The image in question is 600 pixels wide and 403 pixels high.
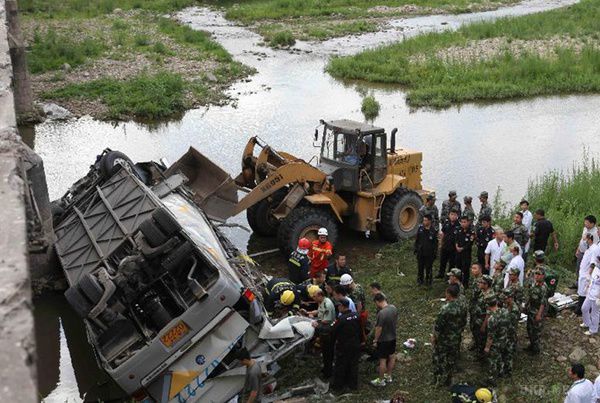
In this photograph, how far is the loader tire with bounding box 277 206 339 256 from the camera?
12.5 metres

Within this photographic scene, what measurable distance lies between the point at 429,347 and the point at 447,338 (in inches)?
42.7

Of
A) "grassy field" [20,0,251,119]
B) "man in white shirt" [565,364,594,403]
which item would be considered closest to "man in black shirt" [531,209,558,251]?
"man in white shirt" [565,364,594,403]

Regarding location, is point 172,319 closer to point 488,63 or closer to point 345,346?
point 345,346

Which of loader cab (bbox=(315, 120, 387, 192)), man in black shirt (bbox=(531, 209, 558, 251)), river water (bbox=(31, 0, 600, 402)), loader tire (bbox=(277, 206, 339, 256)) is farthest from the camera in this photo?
river water (bbox=(31, 0, 600, 402))

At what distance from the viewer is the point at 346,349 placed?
8836 mm

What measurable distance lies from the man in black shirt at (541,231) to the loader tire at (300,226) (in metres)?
3.34

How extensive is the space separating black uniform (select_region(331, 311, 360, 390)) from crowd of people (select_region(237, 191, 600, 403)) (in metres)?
0.01

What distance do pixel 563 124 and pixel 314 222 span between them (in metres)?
13.5

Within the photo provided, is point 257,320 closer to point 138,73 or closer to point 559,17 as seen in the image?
point 138,73

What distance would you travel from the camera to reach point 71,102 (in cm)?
2469

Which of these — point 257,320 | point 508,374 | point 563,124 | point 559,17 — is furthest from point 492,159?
point 559,17

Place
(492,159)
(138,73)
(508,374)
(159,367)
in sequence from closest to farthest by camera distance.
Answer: (159,367), (508,374), (492,159), (138,73)

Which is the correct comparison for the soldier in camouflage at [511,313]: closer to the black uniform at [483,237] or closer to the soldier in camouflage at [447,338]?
the soldier in camouflage at [447,338]

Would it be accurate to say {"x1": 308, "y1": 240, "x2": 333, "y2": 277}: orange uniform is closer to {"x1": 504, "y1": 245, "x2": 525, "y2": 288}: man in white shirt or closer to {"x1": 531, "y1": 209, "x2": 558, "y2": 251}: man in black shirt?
{"x1": 504, "y1": 245, "x2": 525, "y2": 288}: man in white shirt
